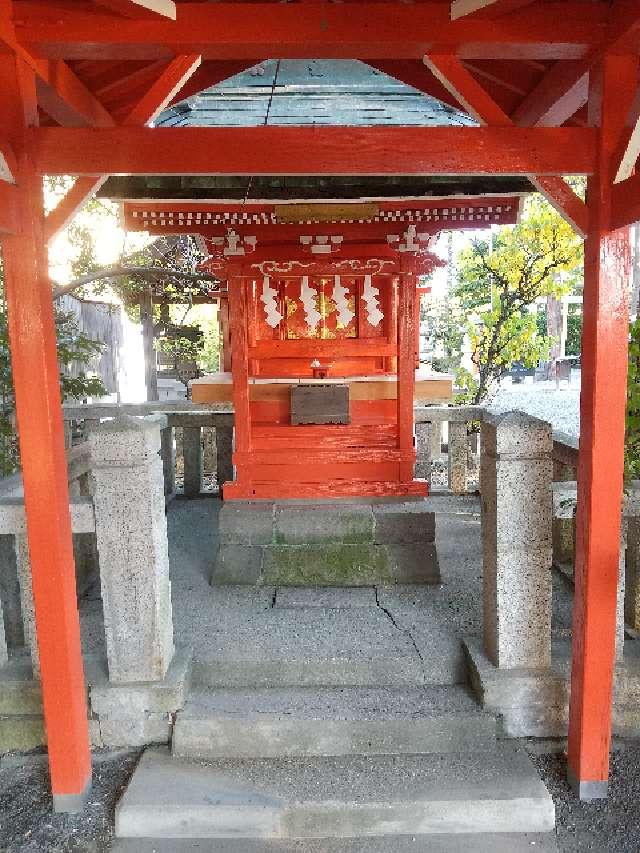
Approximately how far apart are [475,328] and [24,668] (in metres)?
7.68

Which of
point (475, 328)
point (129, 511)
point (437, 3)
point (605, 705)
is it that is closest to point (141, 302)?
point (475, 328)

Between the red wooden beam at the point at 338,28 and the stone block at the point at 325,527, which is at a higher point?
the red wooden beam at the point at 338,28

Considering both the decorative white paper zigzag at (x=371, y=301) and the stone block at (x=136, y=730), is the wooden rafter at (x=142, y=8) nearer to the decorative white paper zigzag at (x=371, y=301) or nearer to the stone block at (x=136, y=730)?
the stone block at (x=136, y=730)

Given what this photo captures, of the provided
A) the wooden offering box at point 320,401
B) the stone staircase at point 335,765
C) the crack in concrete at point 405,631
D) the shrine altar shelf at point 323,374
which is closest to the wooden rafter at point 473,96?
the crack in concrete at point 405,631

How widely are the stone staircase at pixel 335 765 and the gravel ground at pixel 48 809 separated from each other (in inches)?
5.5

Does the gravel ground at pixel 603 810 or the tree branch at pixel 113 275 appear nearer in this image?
the gravel ground at pixel 603 810

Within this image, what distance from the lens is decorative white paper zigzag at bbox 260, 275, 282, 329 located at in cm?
645

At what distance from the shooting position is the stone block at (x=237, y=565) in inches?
198

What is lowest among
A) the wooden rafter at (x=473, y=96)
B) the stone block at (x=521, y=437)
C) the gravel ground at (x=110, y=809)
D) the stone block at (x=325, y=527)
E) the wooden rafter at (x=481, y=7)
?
the gravel ground at (x=110, y=809)

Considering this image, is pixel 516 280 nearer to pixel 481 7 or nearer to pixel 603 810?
pixel 481 7

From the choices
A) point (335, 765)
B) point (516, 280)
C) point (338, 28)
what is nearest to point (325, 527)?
point (335, 765)

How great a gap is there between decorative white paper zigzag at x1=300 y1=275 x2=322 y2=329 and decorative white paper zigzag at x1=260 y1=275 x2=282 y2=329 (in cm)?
34

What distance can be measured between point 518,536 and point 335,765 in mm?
1717

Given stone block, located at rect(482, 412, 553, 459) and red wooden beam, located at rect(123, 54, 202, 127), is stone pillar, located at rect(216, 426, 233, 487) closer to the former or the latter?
stone block, located at rect(482, 412, 553, 459)
